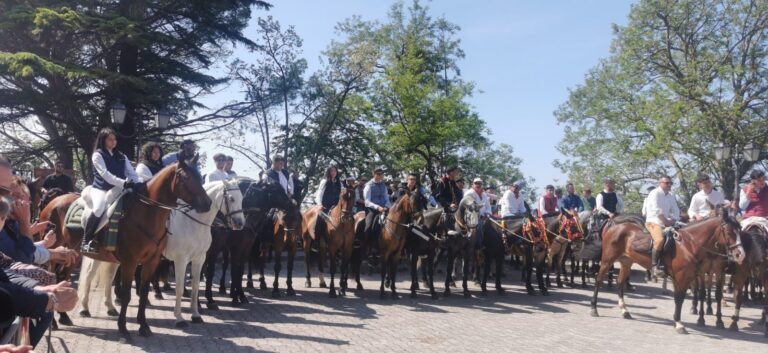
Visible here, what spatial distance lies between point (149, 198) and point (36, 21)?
1414 centimetres

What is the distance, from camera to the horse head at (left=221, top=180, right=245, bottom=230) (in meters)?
9.55

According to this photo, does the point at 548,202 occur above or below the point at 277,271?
above

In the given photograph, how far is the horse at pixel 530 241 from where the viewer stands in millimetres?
14672

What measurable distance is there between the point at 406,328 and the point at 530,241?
6.47 m

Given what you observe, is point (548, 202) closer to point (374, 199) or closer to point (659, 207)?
point (659, 207)

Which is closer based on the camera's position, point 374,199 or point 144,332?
point 144,332

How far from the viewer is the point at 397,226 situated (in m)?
12.8

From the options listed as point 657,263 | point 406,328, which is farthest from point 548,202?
point 406,328

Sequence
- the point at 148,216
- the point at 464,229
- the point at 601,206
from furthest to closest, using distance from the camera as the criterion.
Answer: the point at 601,206 < the point at 464,229 < the point at 148,216

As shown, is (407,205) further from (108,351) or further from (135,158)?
(135,158)

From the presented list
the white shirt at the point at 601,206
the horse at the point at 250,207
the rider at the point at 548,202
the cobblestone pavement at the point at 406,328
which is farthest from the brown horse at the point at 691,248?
the horse at the point at 250,207

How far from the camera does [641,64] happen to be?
3039 cm

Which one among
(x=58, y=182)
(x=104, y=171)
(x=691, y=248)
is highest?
(x=58, y=182)

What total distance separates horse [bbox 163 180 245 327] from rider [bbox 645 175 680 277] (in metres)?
8.02
